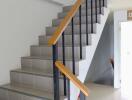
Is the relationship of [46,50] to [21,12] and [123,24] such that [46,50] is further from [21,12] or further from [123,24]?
[123,24]

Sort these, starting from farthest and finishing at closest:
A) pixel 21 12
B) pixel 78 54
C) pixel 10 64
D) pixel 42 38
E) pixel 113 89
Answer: pixel 113 89 → pixel 42 38 → pixel 21 12 → pixel 10 64 → pixel 78 54

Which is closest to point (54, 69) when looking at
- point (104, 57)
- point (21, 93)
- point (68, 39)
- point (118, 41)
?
point (21, 93)

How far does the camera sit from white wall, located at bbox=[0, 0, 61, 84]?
9.55ft

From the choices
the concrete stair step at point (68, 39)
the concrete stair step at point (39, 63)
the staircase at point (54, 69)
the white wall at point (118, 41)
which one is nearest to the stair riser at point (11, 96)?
the staircase at point (54, 69)

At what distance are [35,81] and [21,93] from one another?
29 cm

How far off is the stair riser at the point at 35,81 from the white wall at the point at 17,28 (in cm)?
16

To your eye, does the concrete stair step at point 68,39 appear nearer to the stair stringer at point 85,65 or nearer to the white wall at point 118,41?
the stair stringer at point 85,65

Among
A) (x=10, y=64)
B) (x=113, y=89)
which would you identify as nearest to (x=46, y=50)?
(x=10, y=64)

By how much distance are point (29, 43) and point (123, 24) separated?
3.10 meters

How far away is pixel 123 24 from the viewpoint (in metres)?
5.36

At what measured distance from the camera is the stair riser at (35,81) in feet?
8.25

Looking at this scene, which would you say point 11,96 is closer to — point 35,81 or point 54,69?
point 35,81

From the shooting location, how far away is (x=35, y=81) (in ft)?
8.82

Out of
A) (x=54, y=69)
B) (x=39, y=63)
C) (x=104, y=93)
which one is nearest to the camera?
(x=54, y=69)
